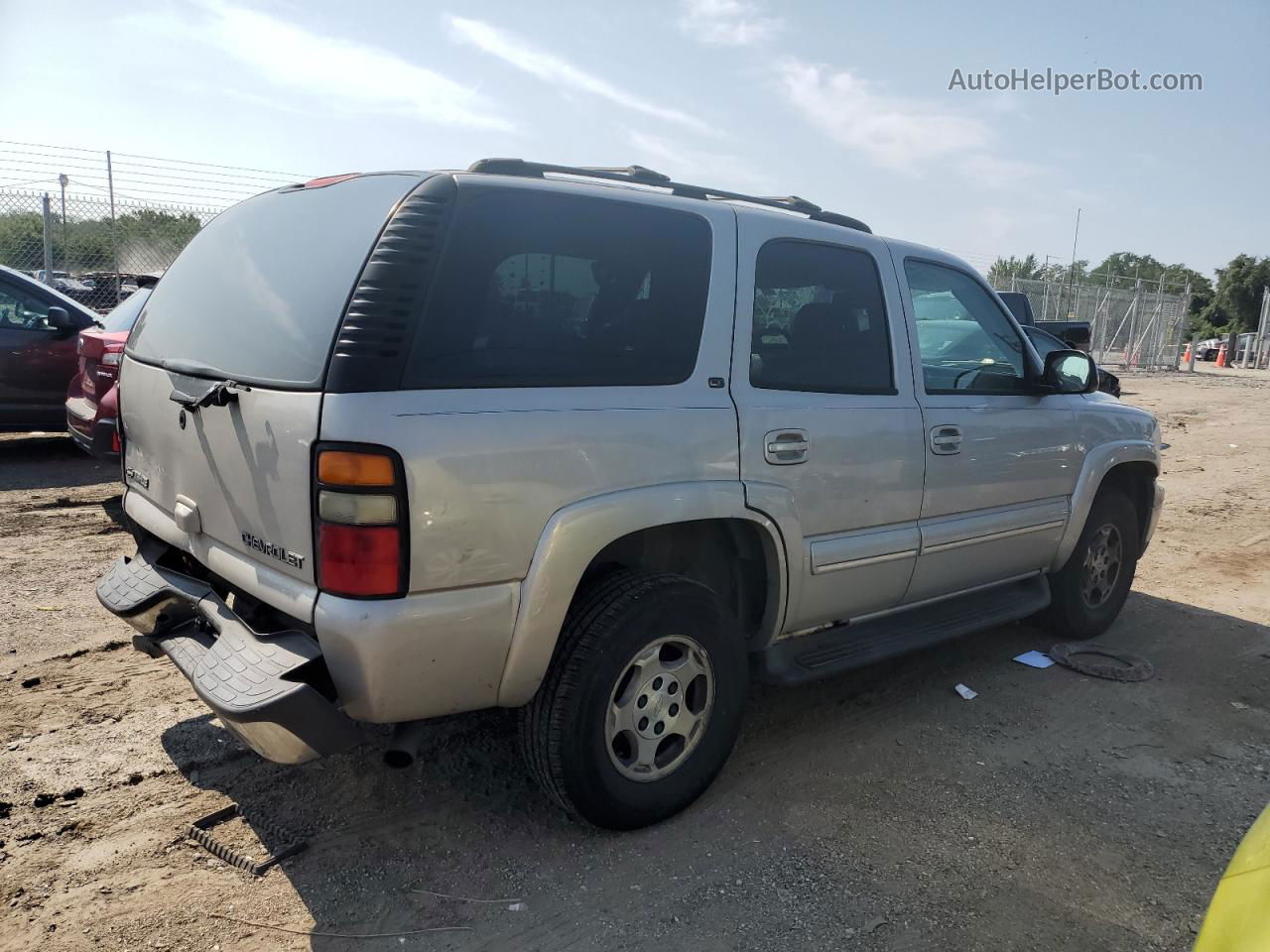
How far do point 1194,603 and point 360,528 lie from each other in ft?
18.1

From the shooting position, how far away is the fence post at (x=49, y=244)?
456 inches

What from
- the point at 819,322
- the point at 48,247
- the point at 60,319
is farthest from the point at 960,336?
the point at 48,247

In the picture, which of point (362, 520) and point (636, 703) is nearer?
point (362, 520)

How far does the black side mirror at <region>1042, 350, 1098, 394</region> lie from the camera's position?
4344 mm

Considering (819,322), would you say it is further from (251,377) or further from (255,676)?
(255,676)

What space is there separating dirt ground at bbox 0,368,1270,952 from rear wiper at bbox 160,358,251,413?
52.8 inches

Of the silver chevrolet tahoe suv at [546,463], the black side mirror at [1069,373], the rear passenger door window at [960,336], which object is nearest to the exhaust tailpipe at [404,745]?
the silver chevrolet tahoe suv at [546,463]

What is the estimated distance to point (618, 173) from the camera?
3.40 metres

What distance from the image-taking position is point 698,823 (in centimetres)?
315

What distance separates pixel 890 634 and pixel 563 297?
2018 mm

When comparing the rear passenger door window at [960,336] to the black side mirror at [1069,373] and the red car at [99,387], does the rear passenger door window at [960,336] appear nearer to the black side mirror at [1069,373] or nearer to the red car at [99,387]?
the black side mirror at [1069,373]

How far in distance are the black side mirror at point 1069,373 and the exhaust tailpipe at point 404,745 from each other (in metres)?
3.21

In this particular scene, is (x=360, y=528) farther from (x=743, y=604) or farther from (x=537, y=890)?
(x=743, y=604)

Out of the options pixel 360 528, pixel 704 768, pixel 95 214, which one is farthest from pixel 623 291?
pixel 95 214
